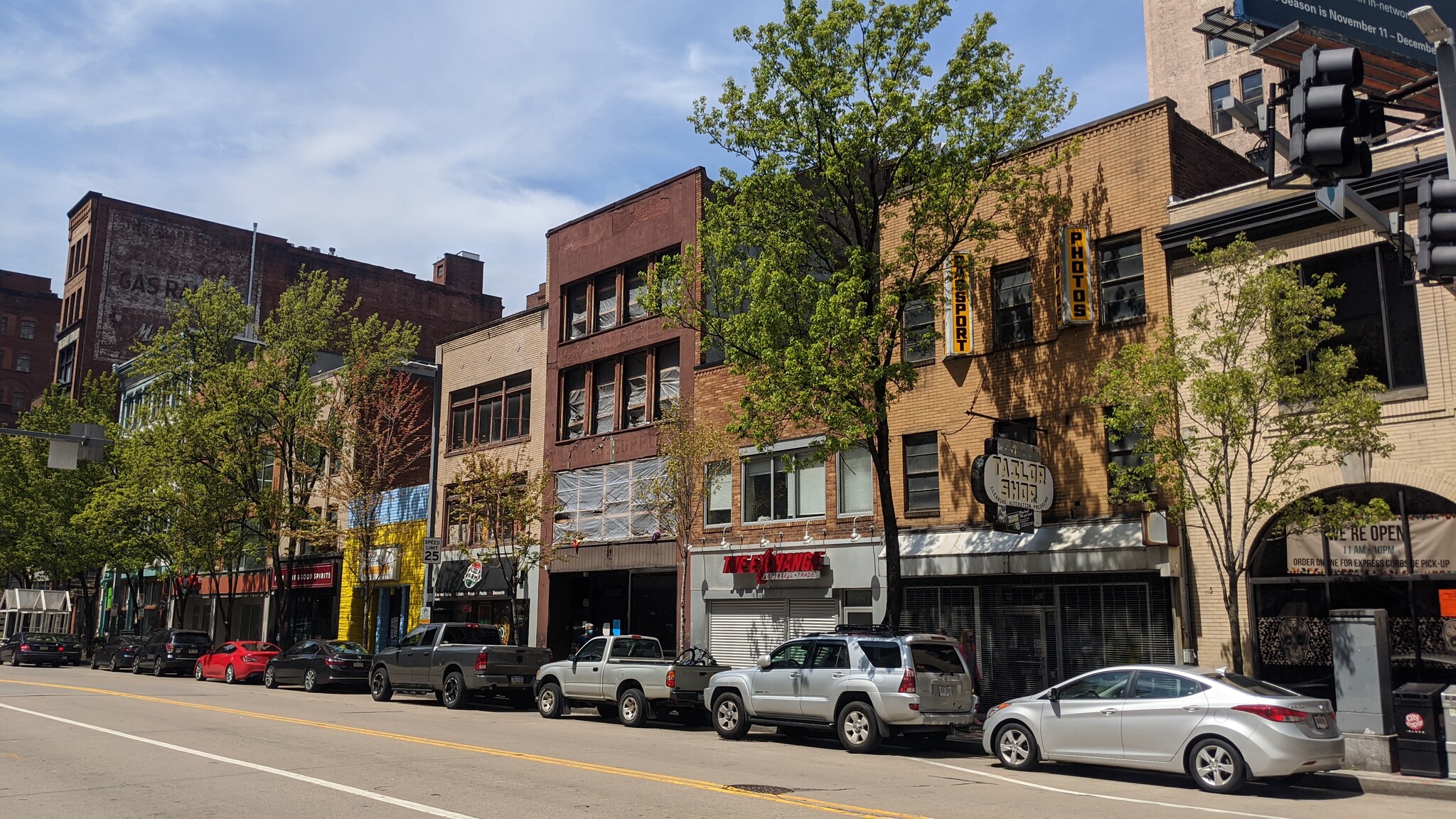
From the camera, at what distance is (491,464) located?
31.6 meters

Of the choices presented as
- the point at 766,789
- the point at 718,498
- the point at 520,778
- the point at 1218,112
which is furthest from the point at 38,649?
the point at 1218,112

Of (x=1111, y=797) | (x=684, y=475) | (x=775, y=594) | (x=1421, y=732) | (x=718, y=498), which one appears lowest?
(x=1111, y=797)

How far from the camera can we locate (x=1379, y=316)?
18.0m

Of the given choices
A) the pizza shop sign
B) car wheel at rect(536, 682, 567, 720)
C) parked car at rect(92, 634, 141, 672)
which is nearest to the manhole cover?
car wheel at rect(536, 682, 567, 720)

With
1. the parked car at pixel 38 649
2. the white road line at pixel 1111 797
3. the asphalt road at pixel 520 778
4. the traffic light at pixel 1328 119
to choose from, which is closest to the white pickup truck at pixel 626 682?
the asphalt road at pixel 520 778

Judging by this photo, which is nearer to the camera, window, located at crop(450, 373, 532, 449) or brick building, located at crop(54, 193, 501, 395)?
window, located at crop(450, 373, 532, 449)

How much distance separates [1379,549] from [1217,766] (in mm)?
7045

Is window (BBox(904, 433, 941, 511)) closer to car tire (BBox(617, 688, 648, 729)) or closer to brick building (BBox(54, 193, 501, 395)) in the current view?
car tire (BBox(617, 688, 648, 729))

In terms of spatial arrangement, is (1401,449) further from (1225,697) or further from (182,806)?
(182,806)

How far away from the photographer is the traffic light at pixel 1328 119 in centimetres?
741

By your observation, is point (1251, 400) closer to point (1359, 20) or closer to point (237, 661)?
point (1359, 20)

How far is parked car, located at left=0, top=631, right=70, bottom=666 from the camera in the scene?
144 ft

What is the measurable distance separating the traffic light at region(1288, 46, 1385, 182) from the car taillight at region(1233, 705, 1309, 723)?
23.3ft

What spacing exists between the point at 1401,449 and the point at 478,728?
15.6m
